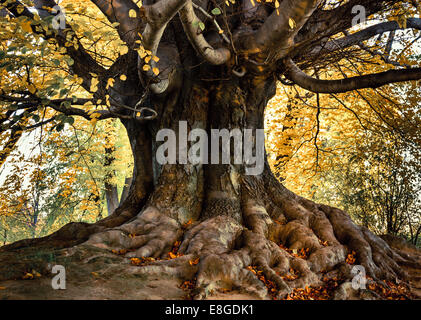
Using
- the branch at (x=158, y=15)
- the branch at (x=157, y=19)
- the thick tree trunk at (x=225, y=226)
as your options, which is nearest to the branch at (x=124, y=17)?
the thick tree trunk at (x=225, y=226)

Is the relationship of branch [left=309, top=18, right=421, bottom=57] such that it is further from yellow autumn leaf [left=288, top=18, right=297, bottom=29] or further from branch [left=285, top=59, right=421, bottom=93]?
yellow autumn leaf [left=288, top=18, right=297, bottom=29]

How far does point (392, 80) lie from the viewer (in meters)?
3.90

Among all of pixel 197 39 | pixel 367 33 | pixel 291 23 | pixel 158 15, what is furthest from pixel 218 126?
pixel 367 33

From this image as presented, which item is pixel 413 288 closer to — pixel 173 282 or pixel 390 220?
pixel 173 282

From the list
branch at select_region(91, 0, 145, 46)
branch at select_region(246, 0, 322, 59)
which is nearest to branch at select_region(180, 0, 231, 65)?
branch at select_region(246, 0, 322, 59)

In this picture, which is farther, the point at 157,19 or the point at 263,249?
the point at 263,249

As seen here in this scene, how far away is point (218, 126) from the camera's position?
535cm

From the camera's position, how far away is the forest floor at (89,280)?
2545 millimetres

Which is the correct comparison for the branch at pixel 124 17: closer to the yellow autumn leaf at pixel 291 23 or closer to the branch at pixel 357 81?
the yellow autumn leaf at pixel 291 23

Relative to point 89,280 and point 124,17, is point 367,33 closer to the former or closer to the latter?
point 124,17

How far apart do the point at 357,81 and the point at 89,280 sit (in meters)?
4.25

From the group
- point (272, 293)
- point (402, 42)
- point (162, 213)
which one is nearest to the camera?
point (272, 293)

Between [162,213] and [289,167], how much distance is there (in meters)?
6.64

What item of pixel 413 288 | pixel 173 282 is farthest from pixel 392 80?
pixel 173 282
